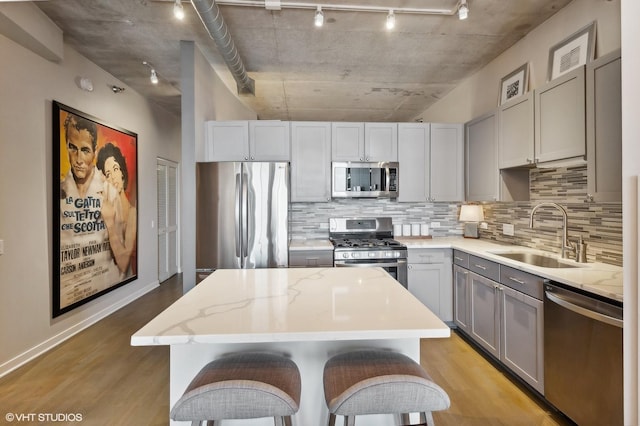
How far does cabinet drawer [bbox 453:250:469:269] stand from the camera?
3.10 metres

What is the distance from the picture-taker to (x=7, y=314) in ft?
8.38

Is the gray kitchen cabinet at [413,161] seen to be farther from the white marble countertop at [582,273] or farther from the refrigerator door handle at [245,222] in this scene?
the refrigerator door handle at [245,222]

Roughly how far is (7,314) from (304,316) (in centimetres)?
283

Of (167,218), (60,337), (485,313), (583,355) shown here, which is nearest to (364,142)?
(485,313)

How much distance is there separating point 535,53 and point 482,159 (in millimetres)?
1033

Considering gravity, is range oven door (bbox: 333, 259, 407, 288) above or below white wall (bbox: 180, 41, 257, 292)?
below

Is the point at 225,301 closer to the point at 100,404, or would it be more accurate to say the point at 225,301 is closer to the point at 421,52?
the point at 100,404

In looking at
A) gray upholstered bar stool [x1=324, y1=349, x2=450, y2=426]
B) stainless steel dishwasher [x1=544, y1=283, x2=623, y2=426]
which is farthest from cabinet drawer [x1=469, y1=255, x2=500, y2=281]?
gray upholstered bar stool [x1=324, y1=349, x2=450, y2=426]

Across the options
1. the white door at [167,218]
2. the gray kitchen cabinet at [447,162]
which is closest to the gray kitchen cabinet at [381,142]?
the gray kitchen cabinet at [447,162]

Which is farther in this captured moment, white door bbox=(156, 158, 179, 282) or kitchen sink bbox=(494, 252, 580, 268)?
white door bbox=(156, 158, 179, 282)

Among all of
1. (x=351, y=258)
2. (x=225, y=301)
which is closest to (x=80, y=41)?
(x=225, y=301)

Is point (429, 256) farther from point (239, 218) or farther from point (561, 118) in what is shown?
point (239, 218)

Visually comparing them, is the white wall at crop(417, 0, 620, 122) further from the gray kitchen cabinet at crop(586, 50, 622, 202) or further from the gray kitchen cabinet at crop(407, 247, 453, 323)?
the gray kitchen cabinet at crop(407, 247, 453, 323)

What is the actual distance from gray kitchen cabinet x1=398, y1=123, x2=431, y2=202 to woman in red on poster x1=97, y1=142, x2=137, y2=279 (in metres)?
3.56
